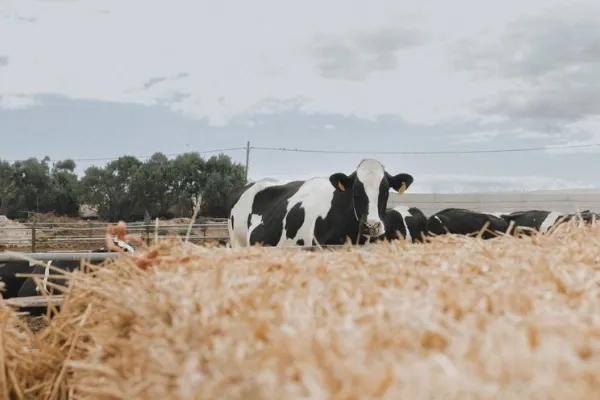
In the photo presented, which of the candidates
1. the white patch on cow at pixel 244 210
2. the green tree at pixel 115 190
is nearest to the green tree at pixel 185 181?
the green tree at pixel 115 190

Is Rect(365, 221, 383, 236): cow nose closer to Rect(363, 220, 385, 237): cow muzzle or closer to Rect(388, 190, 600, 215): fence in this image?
Rect(363, 220, 385, 237): cow muzzle

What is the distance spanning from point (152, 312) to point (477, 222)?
1028 centimetres

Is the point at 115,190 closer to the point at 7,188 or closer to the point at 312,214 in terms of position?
the point at 7,188

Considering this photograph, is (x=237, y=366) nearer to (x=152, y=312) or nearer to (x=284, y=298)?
(x=284, y=298)

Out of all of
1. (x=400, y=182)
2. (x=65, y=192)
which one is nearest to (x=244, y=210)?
(x=400, y=182)

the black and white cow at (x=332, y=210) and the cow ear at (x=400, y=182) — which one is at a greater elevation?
the cow ear at (x=400, y=182)

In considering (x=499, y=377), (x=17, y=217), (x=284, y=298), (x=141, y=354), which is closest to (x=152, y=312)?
(x=141, y=354)

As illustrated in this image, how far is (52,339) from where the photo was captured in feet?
9.00

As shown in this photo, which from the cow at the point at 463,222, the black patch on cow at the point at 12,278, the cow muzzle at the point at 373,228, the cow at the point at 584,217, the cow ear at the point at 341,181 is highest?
the cow ear at the point at 341,181

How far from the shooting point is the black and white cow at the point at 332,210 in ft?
22.4

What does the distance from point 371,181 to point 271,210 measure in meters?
1.72

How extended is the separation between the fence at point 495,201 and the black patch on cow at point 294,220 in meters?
16.4

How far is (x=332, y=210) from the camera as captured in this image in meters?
7.16

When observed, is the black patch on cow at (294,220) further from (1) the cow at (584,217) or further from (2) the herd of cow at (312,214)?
(1) the cow at (584,217)
